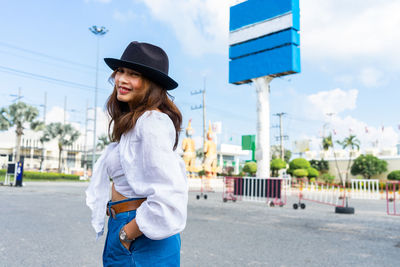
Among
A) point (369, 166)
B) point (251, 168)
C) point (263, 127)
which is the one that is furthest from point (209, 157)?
point (369, 166)

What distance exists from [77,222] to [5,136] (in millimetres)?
66447

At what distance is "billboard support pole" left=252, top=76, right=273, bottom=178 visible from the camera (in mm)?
16438

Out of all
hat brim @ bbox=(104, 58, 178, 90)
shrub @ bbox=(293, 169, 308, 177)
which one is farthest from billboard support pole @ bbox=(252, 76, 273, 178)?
shrub @ bbox=(293, 169, 308, 177)

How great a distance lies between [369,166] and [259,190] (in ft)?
109

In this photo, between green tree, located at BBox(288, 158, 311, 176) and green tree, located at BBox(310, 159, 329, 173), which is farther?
green tree, located at BBox(310, 159, 329, 173)

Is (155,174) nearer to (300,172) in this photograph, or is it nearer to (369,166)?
(300,172)

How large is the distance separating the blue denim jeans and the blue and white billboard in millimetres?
15189

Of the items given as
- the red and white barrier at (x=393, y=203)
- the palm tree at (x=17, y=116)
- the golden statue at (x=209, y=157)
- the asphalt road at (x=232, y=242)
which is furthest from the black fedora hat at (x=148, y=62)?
the palm tree at (x=17, y=116)

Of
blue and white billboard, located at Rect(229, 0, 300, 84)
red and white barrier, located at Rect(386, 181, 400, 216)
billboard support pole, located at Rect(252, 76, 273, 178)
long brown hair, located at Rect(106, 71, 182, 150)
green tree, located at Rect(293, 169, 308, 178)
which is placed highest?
blue and white billboard, located at Rect(229, 0, 300, 84)

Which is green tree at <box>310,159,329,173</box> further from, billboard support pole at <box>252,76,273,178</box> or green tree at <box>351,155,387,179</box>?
billboard support pole at <box>252,76,273,178</box>

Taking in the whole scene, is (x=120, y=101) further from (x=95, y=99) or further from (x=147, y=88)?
(x=95, y=99)

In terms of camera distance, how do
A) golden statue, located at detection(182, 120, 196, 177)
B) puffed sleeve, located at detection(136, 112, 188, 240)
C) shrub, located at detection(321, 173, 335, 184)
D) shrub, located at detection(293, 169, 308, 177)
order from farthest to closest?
shrub, located at detection(321, 173, 335, 184), shrub, located at detection(293, 169, 308, 177), golden statue, located at detection(182, 120, 196, 177), puffed sleeve, located at detection(136, 112, 188, 240)

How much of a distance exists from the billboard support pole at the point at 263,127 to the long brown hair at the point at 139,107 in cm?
1505

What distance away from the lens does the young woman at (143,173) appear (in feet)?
4.32
